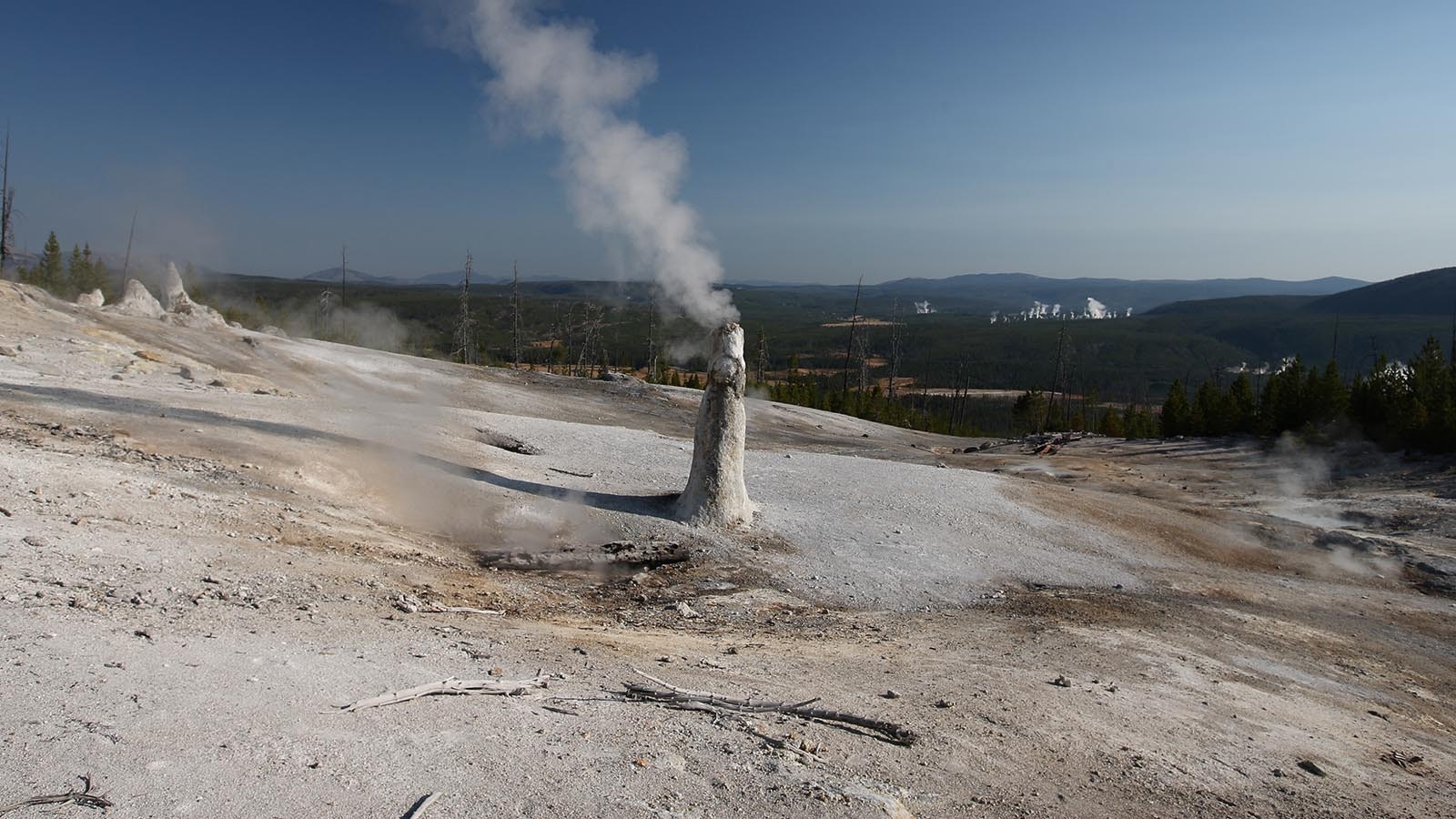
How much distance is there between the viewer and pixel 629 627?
31.8ft

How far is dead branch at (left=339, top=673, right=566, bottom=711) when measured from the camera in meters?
5.82

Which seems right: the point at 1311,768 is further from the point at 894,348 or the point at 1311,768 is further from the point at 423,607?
the point at 894,348

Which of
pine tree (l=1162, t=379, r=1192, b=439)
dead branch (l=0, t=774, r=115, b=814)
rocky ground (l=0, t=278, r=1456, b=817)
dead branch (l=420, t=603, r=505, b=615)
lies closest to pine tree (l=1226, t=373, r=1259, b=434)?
pine tree (l=1162, t=379, r=1192, b=439)

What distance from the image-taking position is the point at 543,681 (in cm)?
677

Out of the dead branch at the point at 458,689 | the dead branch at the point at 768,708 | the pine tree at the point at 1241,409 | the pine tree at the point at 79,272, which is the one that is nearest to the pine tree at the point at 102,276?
the pine tree at the point at 79,272

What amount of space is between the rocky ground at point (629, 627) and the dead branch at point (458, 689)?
0.38 ft

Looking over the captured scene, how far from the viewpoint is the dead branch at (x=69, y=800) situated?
4035 mm

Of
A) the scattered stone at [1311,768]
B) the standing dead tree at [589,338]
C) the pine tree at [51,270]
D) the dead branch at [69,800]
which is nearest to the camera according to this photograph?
the dead branch at [69,800]

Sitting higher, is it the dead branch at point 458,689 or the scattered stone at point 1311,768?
the dead branch at point 458,689

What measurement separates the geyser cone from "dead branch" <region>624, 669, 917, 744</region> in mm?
7794

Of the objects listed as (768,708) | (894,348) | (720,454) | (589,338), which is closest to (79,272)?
(589,338)

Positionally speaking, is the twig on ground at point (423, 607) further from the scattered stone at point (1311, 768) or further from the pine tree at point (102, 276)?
the pine tree at point (102, 276)

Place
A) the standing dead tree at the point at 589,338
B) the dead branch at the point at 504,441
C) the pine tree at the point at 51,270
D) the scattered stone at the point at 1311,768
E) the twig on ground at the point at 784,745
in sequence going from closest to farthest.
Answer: the twig on ground at the point at 784,745, the scattered stone at the point at 1311,768, the dead branch at the point at 504,441, the standing dead tree at the point at 589,338, the pine tree at the point at 51,270

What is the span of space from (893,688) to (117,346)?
25305 mm
